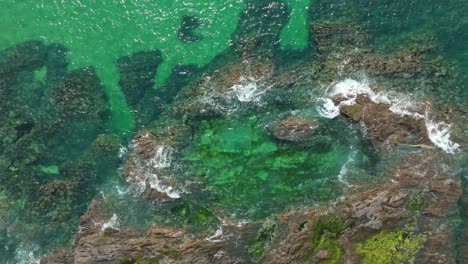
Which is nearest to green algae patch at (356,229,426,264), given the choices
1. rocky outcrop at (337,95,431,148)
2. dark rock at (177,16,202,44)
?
rocky outcrop at (337,95,431,148)

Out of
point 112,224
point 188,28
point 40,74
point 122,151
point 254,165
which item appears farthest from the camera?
point 40,74

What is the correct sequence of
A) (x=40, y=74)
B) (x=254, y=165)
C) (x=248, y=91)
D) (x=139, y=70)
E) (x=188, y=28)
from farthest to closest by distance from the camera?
(x=40, y=74), (x=188, y=28), (x=139, y=70), (x=248, y=91), (x=254, y=165)

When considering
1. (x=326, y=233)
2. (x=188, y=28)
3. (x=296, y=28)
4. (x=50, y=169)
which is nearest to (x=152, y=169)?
(x=50, y=169)

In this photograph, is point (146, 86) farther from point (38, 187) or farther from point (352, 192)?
point (352, 192)

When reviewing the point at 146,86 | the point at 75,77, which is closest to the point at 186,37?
the point at 146,86

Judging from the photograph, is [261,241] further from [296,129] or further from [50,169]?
[50,169]

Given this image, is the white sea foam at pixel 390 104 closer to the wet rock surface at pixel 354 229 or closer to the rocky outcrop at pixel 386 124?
the rocky outcrop at pixel 386 124

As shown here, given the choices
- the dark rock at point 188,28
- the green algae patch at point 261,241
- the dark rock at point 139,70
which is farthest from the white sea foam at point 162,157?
the dark rock at point 188,28
